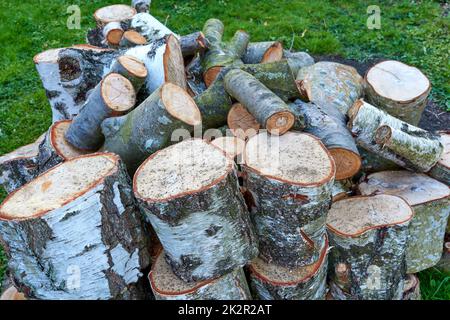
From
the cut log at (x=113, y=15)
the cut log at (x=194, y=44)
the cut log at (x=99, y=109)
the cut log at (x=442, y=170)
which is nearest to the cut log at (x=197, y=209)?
the cut log at (x=99, y=109)

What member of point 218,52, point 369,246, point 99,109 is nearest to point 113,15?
point 218,52

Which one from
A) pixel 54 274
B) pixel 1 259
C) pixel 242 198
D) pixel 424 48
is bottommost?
pixel 1 259

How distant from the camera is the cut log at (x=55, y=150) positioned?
127 inches

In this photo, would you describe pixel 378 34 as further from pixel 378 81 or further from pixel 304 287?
pixel 304 287

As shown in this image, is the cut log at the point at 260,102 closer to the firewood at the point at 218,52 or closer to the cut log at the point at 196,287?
the firewood at the point at 218,52

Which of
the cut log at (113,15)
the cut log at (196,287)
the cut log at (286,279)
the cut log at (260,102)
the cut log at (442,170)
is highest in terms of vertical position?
the cut log at (260,102)

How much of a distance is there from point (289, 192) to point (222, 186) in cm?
38

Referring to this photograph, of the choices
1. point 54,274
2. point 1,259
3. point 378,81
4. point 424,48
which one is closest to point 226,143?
point 54,274

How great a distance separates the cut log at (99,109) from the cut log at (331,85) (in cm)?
123

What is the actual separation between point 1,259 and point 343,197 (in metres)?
2.68

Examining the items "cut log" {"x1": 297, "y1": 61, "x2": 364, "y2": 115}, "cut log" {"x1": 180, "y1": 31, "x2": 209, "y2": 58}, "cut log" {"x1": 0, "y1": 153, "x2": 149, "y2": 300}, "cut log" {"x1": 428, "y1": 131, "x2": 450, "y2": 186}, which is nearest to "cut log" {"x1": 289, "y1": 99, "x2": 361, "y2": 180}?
"cut log" {"x1": 297, "y1": 61, "x2": 364, "y2": 115}

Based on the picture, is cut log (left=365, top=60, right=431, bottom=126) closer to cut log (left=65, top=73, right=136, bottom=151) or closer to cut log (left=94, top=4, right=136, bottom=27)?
cut log (left=65, top=73, right=136, bottom=151)

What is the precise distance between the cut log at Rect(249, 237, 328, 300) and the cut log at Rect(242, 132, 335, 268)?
0.04m

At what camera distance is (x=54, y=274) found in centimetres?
256
